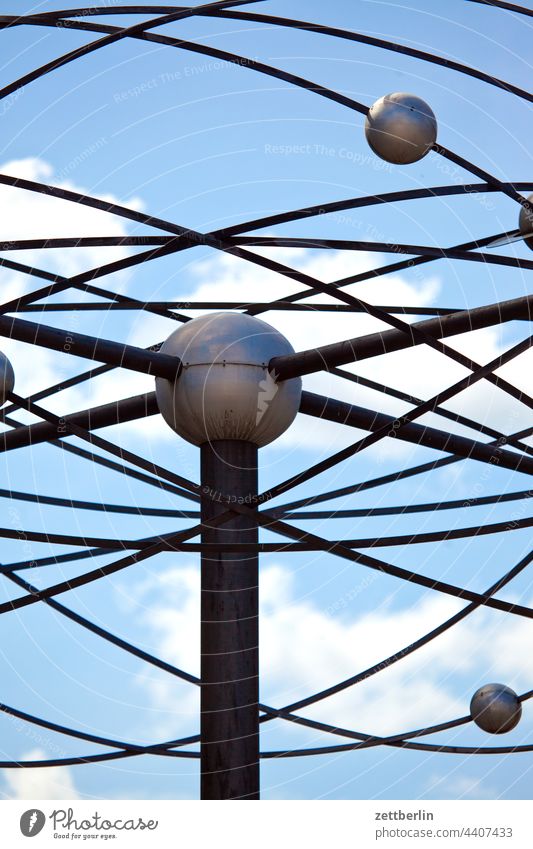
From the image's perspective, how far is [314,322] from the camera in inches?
1121

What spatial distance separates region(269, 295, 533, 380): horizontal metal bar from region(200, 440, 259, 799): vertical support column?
60.8 inches

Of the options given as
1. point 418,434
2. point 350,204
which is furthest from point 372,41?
point 418,434

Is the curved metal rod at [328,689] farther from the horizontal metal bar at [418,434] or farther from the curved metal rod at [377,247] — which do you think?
the curved metal rod at [377,247]

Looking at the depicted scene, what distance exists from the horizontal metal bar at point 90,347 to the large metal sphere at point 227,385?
0.33m

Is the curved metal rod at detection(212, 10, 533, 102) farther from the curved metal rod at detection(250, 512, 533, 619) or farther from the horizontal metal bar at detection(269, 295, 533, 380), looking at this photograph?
the curved metal rod at detection(250, 512, 533, 619)

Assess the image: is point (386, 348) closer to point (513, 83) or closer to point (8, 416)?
point (513, 83)

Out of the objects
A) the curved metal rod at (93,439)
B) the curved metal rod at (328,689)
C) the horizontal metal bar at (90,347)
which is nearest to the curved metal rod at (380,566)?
the curved metal rod at (328,689)

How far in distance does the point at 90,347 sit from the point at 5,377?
1.42 m

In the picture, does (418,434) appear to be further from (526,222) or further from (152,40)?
(152,40)

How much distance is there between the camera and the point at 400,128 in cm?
1571

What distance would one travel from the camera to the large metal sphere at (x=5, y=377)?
18.4 metres

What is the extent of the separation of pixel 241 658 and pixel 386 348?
4759mm
